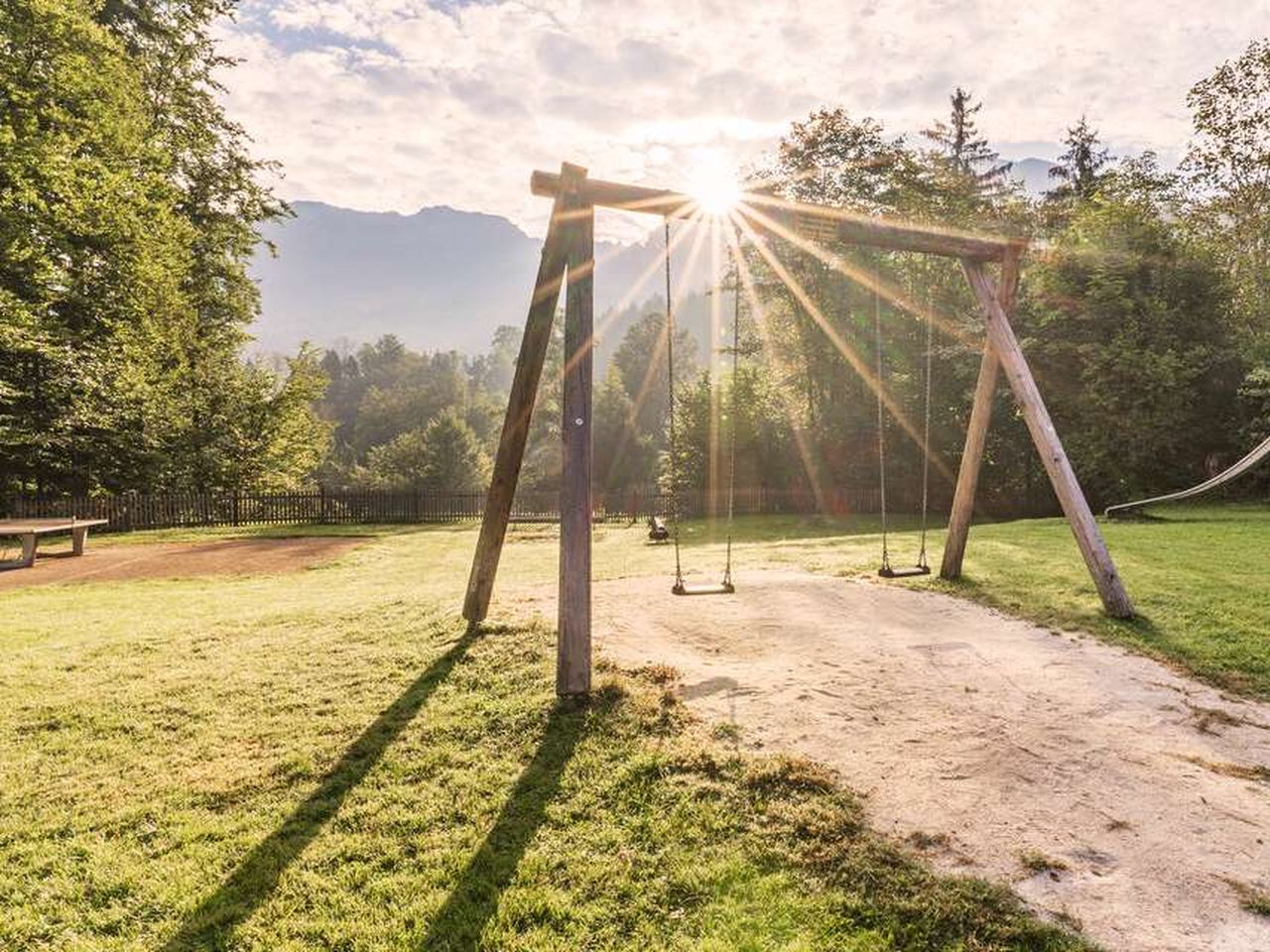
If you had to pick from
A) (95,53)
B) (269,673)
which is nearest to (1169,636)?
(269,673)

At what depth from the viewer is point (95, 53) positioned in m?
19.8

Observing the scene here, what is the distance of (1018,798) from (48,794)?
593 cm

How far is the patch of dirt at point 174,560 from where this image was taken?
12297 mm

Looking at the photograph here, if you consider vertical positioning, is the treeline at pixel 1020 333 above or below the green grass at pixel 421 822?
above

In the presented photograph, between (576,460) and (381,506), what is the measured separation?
80.4 ft

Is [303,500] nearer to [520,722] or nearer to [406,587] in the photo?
[406,587]

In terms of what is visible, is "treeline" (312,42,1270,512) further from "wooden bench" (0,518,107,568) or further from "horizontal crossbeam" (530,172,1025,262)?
"wooden bench" (0,518,107,568)

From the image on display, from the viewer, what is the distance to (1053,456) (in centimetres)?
740

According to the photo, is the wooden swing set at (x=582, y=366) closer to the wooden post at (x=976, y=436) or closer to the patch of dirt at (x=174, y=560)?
the wooden post at (x=976, y=436)

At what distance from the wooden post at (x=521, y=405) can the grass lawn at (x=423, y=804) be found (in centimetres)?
58

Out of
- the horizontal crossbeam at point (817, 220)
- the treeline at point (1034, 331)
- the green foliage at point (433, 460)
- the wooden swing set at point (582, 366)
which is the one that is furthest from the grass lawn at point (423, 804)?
the green foliage at point (433, 460)

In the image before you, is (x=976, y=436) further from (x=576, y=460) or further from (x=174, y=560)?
(x=174, y=560)

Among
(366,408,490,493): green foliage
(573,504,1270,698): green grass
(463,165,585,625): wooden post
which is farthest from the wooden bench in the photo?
(366,408,490,493): green foliage

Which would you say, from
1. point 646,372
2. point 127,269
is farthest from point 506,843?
point 646,372
